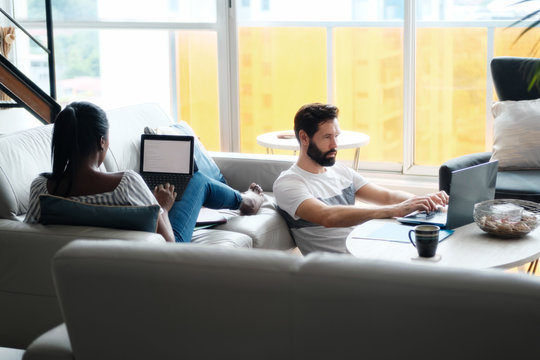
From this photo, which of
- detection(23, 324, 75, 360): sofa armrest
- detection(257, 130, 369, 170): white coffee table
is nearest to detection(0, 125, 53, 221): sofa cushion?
detection(23, 324, 75, 360): sofa armrest

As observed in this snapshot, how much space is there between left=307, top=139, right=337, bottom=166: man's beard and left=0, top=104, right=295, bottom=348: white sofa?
407 mm

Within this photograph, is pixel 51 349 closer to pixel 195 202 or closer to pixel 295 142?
pixel 195 202

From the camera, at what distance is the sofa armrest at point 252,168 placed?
13.3 feet

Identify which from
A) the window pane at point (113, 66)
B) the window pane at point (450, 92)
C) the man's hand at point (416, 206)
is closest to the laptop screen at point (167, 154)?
the man's hand at point (416, 206)

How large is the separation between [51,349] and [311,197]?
162cm

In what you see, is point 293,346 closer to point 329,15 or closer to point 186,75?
point 329,15

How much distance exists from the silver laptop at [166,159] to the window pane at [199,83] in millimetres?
2369

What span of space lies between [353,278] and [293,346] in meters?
0.19

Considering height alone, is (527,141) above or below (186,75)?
below

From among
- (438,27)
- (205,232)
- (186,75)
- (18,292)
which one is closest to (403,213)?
(205,232)

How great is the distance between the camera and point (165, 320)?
1496 mm

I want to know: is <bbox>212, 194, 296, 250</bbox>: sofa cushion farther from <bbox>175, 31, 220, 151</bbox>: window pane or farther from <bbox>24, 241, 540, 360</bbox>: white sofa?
<bbox>175, 31, 220, 151</bbox>: window pane

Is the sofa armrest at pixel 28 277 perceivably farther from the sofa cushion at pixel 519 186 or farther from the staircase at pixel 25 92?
the sofa cushion at pixel 519 186

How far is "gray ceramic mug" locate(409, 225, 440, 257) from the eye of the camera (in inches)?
91.9
